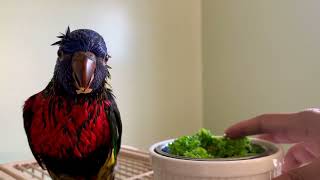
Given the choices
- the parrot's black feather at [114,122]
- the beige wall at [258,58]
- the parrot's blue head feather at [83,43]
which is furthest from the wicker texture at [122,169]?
the beige wall at [258,58]

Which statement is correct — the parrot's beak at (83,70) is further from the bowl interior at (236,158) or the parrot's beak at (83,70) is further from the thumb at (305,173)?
the thumb at (305,173)

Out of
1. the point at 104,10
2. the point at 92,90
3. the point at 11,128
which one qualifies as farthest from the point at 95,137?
the point at 104,10

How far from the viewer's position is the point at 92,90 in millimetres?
451

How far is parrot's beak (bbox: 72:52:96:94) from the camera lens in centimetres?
42

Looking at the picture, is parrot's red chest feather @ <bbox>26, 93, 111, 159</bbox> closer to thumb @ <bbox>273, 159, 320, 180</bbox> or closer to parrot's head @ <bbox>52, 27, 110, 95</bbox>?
parrot's head @ <bbox>52, 27, 110, 95</bbox>

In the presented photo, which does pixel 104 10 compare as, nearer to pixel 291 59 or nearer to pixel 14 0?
pixel 14 0

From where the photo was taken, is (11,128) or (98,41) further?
(11,128)

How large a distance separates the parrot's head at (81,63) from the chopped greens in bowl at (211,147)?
5.0 inches

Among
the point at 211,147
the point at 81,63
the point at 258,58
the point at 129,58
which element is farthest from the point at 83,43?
the point at 258,58

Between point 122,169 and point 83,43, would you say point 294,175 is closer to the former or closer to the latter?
point 83,43

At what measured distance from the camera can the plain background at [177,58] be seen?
2.62 feet

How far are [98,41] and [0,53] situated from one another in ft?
1.29

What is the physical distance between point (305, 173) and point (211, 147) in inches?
3.6

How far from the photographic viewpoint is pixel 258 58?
978 mm
